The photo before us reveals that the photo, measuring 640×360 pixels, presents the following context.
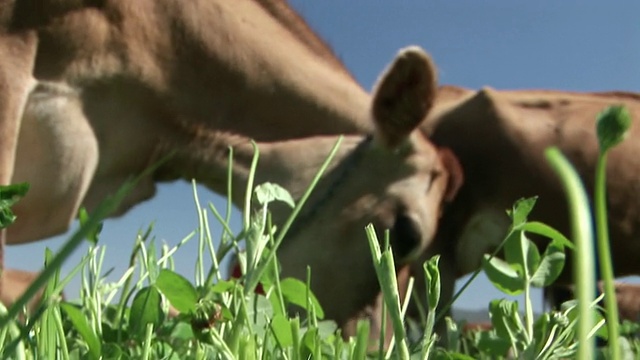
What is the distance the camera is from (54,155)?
4.98 feet

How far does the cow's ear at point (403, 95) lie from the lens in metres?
1.47

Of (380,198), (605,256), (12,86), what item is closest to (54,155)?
(12,86)

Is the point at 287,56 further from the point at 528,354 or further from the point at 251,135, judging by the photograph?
the point at 528,354

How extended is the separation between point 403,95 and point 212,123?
1.25 feet

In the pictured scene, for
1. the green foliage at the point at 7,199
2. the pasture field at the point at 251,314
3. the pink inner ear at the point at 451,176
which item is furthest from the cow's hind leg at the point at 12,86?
the green foliage at the point at 7,199

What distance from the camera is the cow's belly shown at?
145cm

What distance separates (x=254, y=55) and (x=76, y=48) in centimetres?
39

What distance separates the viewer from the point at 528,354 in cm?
29

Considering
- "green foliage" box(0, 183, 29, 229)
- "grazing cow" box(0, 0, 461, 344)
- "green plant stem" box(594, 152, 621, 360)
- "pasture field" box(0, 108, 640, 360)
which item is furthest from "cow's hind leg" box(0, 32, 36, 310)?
"green plant stem" box(594, 152, 621, 360)

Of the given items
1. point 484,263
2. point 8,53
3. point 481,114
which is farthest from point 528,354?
point 481,114

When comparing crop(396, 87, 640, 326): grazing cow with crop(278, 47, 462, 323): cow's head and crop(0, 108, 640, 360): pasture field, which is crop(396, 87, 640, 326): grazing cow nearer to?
crop(278, 47, 462, 323): cow's head

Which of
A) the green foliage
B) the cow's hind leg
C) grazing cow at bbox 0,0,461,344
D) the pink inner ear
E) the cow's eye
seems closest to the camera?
the green foliage

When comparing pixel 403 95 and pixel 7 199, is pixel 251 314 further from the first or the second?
pixel 403 95

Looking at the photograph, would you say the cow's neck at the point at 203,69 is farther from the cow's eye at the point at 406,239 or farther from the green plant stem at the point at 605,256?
the green plant stem at the point at 605,256
